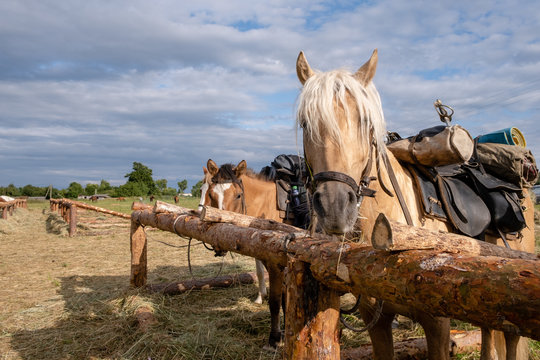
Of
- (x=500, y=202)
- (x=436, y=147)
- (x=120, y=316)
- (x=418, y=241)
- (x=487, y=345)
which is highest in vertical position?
(x=436, y=147)

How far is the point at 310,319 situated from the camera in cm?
169

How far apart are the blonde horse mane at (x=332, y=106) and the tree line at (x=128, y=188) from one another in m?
78.8

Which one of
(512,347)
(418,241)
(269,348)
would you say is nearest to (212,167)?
(269,348)

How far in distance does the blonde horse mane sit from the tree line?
78.8 meters

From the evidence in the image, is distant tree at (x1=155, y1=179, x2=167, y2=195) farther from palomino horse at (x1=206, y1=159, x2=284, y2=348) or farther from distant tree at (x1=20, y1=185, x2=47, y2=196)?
palomino horse at (x1=206, y1=159, x2=284, y2=348)

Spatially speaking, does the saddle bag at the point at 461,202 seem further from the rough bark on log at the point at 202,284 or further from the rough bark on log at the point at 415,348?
the rough bark on log at the point at 202,284

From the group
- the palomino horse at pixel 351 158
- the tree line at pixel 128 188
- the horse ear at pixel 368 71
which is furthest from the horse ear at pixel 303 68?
the tree line at pixel 128 188

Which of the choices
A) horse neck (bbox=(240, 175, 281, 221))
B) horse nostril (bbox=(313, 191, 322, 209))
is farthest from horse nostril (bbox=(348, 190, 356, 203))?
horse neck (bbox=(240, 175, 281, 221))

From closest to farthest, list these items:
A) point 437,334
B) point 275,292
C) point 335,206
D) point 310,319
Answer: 1. point 310,319
2. point 335,206
3. point 437,334
4. point 275,292

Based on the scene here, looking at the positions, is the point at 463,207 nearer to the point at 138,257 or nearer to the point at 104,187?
the point at 138,257

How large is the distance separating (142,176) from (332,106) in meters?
87.6

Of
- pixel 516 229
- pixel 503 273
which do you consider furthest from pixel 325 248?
pixel 516 229

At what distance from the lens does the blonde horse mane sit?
2.19m

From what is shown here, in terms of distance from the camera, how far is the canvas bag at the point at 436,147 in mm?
2677
